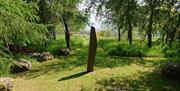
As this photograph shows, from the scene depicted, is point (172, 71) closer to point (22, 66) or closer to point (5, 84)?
point (5, 84)

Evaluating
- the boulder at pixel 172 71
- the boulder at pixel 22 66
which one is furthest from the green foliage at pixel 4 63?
the boulder at pixel 172 71

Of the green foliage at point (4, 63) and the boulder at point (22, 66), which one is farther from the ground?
the green foliage at point (4, 63)

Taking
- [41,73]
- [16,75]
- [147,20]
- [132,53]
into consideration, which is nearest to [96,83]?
[41,73]

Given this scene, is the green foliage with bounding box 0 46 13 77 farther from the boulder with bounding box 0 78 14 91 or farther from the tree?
the tree

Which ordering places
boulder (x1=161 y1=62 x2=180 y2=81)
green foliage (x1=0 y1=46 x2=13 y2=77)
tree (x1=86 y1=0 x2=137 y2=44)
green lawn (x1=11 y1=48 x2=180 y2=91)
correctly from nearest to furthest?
1. green foliage (x1=0 y1=46 x2=13 y2=77)
2. green lawn (x1=11 y1=48 x2=180 y2=91)
3. boulder (x1=161 y1=62 x2=180 y2=81)
4. tree (x1=86 y1=0 x2=137 y2=44)

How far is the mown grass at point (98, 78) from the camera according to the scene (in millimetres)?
12875

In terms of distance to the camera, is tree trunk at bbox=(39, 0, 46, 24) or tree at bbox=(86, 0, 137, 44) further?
tree trunk at bbox=(39, 0, 46, 24)

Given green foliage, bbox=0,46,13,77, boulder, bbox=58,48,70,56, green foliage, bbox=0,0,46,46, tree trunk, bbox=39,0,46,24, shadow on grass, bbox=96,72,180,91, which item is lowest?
shadow on grass, bbox=96,72,180,91

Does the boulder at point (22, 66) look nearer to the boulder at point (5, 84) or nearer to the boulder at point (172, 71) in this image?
the boulder at point (5, 84)

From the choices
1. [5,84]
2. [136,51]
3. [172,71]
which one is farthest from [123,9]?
[5,84]

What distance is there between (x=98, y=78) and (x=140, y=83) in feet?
6.80

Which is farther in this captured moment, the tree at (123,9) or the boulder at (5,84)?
the tree at (123,9)

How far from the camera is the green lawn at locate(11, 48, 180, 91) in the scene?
42.2 feet

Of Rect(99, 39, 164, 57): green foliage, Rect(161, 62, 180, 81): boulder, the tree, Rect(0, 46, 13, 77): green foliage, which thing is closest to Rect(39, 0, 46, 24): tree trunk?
the tree
